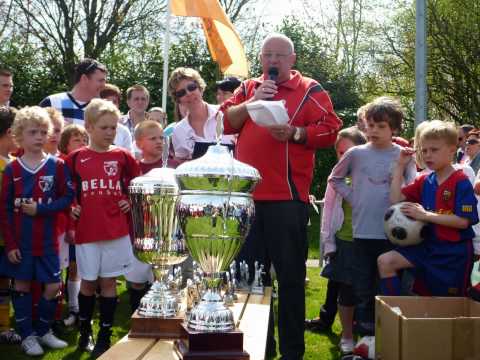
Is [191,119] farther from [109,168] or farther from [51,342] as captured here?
[51,342]

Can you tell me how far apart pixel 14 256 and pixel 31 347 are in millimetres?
618

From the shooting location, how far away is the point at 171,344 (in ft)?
9.60

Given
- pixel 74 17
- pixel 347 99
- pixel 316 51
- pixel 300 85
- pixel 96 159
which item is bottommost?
pixel 96 159

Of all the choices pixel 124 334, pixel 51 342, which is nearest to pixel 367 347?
pixel 124 334

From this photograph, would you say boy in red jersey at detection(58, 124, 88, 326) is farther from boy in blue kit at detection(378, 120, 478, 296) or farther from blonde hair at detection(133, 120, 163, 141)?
boy in blue kit at detection(378, 120, 478, 296)

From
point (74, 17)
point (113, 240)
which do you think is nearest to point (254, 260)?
point (113, 240)

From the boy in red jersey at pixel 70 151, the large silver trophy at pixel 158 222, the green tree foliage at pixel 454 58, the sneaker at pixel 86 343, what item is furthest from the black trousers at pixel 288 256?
the green tree foliage at pixel 454 58

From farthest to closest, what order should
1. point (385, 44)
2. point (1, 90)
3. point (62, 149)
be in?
point (385, 44) → point (1, 90) → point (62, 149)

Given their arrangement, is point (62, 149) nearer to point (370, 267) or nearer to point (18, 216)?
point (18, 216)

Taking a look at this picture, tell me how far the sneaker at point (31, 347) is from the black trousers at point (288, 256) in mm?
1635

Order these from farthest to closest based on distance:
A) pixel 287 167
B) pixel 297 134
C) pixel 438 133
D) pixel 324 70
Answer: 1. pixel 324 70
2. pixel 438 133
3. pixel 287 167
4. pixel 297 134

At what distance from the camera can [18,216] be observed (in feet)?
16.2

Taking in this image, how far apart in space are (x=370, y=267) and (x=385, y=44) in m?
20.9

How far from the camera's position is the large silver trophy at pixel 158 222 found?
329cm
